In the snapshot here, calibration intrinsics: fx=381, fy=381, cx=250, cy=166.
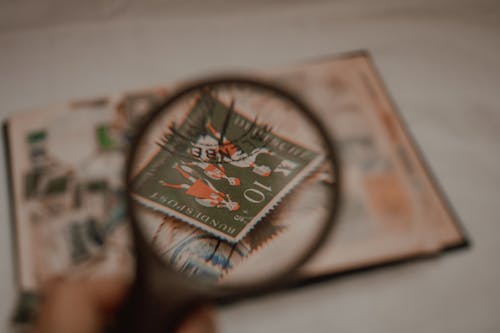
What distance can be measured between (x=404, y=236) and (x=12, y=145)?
700 mm

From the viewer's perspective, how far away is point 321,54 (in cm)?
79

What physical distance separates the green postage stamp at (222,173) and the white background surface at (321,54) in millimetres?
215

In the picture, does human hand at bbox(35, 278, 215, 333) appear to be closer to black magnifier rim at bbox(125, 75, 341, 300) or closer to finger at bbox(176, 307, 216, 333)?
finger at bbox(176, 307, 216, 333)

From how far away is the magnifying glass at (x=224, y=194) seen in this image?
1.21 ft

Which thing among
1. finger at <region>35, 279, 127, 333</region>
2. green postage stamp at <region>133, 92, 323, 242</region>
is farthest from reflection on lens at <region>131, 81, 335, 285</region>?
finger at <region>35, 279, 127, 333</region>

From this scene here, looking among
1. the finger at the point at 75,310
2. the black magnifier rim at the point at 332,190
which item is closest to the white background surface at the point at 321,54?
the finger at the point at 75,310

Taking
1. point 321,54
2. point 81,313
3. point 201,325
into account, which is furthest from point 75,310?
point 321,54

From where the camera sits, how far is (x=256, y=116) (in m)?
0.53

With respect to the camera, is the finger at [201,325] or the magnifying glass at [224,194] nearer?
the magnifying glass at [224,194]

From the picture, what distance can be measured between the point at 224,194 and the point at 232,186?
2 cm

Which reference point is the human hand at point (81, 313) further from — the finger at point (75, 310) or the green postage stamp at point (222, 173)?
the green postage stamp at point (222, 173)

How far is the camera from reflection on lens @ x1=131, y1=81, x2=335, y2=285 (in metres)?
0.46

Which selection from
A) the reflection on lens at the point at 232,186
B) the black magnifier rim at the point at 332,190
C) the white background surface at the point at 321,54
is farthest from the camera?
the white background surface at the point at 321,54

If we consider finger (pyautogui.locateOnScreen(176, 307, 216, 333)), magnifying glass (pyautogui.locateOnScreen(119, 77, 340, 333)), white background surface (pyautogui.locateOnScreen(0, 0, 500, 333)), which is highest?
white background surface (pyautogui.locateOnScreen(0, 0, 500, 333))
